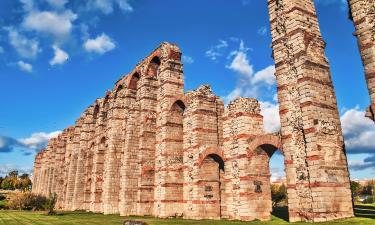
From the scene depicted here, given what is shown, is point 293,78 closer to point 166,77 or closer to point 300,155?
point 300,155

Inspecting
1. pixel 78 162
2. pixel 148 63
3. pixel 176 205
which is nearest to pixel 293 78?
pixel 176 205

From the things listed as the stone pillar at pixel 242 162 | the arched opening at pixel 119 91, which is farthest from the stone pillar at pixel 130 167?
the stone pillar at pixel 242 162

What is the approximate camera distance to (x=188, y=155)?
816 inches

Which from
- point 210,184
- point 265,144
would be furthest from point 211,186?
point 265,144

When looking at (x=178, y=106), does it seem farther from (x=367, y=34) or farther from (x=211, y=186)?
(x=367, y=34)

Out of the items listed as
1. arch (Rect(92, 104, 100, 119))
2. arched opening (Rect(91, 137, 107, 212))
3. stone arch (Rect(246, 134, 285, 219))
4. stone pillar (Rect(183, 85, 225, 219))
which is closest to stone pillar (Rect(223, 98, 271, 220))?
stone arch (Rect(246, 134, 285, 219))

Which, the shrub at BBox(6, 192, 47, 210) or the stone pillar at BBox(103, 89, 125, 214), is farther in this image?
the shrub at BBox(6, 192, 47, 210)

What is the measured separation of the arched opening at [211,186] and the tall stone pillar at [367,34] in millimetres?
Result: 10221

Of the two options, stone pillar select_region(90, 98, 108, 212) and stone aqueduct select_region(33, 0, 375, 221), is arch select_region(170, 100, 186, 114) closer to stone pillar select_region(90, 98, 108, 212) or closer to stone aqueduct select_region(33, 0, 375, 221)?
stone aqueduct select_region(33, 0, 375, 221)

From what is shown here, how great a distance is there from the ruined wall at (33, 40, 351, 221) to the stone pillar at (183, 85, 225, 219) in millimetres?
59

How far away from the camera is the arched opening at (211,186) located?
19.1 metres

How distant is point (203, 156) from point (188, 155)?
5.36 ft

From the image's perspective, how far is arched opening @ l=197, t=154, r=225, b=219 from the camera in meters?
19.1

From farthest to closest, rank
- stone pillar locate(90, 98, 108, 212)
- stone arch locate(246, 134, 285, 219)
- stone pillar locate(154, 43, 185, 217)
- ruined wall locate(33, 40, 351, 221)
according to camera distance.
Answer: stone pillar locate(90, 98, 108, 212)
stone pillar locate(154, 43, 185, 217)
stone arch locate(246, 134, 285, 219)
ruined wall locate(33, 40, 351, 221)
